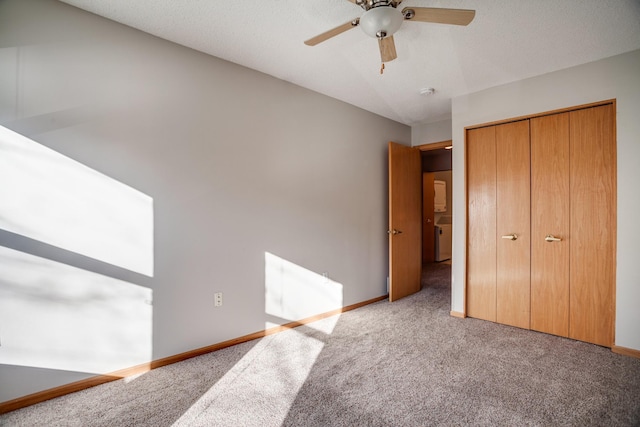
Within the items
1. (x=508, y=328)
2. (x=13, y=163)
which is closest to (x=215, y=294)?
(x=13, y=163)

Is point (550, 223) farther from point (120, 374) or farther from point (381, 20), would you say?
point (120, 374)

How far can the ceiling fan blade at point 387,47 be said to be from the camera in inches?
77.3

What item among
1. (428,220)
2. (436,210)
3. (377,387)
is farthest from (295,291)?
(436,210)

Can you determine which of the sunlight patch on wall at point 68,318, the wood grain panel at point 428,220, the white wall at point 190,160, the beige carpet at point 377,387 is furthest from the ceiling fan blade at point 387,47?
the wood grain panel at point 428,220

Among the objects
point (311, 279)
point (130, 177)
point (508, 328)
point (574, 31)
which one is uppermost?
point (574, 31)

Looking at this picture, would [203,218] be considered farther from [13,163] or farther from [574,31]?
[574,31]

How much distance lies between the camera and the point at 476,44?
2.43m

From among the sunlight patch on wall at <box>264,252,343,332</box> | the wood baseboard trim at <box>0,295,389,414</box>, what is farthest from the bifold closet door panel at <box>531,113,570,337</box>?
the wood baseboard trim at <box>0,295,389,414</box>

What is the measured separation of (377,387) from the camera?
2047mm

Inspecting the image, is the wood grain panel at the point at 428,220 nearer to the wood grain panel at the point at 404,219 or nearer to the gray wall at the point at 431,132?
the gray wall at the point at 431,132

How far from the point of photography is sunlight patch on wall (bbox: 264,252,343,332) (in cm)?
299

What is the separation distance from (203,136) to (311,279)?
1814 mm

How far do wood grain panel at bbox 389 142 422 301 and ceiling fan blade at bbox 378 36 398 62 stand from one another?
196cm

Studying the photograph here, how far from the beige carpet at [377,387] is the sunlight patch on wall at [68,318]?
233mm
